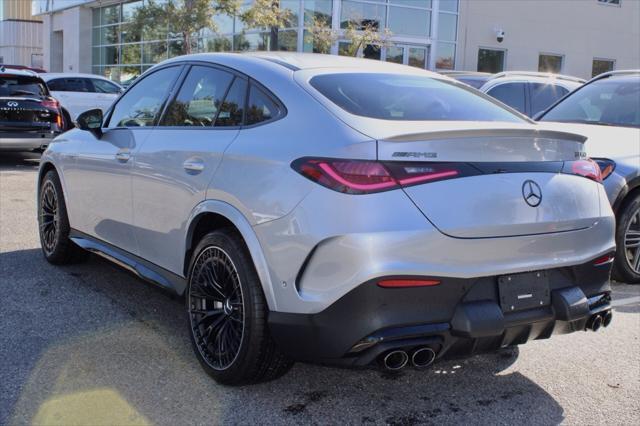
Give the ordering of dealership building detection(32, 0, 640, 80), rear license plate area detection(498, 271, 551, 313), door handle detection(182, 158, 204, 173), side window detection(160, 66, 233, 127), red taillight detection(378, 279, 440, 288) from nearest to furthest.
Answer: red taillight detection(378, 279, 440, 288)
rear license plate area detection(498, 271, 551, 313)
door handle detection(182, 158, 204, 173)
side window detection(160, 66, 233, 127)
dealership building detection(32, 0, 640, 80)

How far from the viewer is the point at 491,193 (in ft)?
10.1

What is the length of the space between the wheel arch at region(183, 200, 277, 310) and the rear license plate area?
1.03 meters

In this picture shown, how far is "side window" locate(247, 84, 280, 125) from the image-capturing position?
349 centimetres

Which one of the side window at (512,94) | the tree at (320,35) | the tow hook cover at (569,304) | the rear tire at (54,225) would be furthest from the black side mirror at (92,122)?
the tree at (320,35)

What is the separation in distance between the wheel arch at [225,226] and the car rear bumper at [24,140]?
31.3 ft

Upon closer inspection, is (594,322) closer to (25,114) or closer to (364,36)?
(25,114)

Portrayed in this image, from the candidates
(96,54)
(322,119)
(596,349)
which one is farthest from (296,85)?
(96,54)

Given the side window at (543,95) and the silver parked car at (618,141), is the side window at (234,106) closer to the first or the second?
the silver parked car at (618,141)

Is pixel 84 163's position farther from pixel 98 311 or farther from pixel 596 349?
pixel 596 349

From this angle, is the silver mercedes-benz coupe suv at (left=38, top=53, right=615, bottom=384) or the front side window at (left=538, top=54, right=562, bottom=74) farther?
the front side window at (left=538, top=54, right=562, bottom=74)

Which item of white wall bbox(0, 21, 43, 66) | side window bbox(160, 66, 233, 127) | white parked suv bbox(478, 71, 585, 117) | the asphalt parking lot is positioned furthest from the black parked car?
white wall bbox(0, 21, 43, 66)

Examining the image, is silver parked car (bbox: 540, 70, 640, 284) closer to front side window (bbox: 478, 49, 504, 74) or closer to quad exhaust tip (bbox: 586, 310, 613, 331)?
quad exhaust tip (bbox: 586, 310, 613, 331)

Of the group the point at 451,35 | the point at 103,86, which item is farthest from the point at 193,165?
the point at 451,35

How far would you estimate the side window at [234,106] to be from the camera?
373 centimetres
